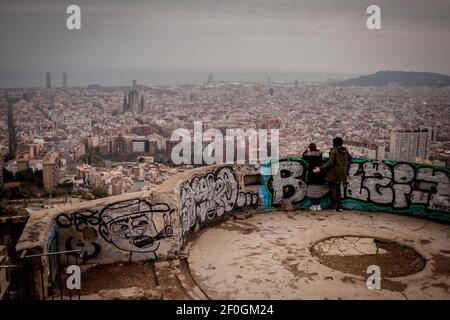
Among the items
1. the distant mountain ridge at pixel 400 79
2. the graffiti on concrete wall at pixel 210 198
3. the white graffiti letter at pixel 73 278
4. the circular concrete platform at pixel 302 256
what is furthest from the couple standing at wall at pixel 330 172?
the distant mountain ridge at pixel 400 79

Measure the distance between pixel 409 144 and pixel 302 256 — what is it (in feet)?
38.5

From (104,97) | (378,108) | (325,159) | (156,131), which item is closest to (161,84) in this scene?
(104,97)

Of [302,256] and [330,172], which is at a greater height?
[330,172]

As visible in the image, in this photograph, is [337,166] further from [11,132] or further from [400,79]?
[11,132]

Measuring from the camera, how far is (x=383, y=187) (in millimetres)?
8680

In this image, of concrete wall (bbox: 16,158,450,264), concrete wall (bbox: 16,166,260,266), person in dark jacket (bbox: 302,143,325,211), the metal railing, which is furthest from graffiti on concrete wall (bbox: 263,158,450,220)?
the metal railing

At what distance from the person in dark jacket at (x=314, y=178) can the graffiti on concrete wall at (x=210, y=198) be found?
4.05ft

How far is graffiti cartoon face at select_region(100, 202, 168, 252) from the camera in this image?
639cm

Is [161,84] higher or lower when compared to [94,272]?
higher

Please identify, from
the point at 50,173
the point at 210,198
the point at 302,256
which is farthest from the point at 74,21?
the point at 50,173

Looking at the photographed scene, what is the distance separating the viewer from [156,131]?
42.2m

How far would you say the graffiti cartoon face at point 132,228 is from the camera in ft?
21.0

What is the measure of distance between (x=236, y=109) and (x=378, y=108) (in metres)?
17.5
